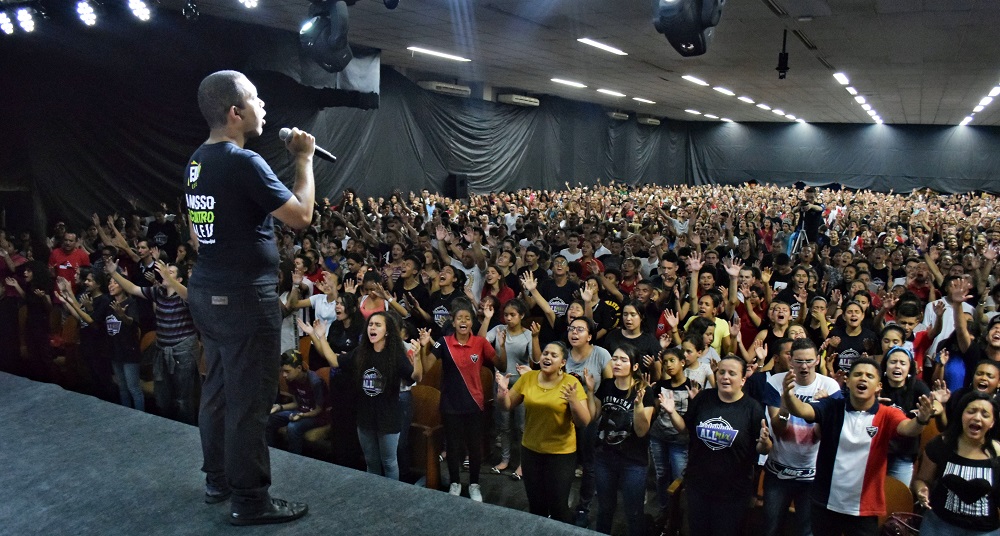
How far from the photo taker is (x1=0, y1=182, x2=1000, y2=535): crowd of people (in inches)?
134

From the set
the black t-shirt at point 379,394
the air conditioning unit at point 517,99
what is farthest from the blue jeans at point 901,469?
the air conditioning unit at point 517,99

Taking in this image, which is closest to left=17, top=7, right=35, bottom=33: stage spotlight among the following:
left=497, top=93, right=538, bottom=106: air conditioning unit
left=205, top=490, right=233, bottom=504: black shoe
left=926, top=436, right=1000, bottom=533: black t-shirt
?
left=205, top=490, right=233, bottom=504: black shoe

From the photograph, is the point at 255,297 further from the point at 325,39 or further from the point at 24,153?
the point at 24,153

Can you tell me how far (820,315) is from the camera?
211 inches

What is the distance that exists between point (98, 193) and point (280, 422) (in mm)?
6504

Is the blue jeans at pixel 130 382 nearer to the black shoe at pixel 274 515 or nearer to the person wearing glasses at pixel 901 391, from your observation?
the black shoe at pixel 274 515

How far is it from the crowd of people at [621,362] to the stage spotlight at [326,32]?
1961mm

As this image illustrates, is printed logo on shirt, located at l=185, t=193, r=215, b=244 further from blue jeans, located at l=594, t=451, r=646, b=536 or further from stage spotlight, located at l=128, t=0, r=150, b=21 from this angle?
stage spotlight, located at l=128, t=0, r=150, b=21

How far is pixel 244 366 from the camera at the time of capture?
81.3 inches

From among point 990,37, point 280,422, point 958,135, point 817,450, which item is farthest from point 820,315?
point 958,135

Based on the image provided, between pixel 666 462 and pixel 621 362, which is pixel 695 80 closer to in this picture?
pixel 666 462

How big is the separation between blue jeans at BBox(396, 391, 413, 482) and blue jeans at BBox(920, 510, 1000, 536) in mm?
2890

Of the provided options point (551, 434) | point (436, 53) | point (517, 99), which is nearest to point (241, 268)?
point (551, 434)

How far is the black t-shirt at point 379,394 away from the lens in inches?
171
